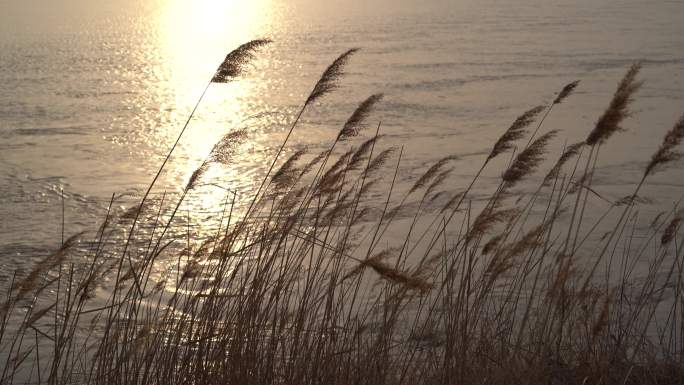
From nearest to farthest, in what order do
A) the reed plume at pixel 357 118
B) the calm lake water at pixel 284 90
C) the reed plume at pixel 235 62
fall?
the reed plume at pixel 235 62 < the reed plume at pixel 357 118 < the calm lake water at pixel 284 90

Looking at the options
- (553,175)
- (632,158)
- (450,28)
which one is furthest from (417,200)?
(450,28)

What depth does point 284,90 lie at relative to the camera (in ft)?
35.8

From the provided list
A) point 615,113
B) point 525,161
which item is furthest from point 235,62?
point 615,113

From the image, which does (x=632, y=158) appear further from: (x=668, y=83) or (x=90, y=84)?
(x=90, y=84)

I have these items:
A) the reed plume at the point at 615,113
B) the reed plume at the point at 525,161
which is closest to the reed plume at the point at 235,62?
the reed plume at the point at 525,161

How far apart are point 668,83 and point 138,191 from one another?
604cm

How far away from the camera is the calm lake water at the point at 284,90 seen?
6961mm

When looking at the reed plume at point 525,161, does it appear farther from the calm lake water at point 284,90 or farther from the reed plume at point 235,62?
the calm lake water at point 284,90

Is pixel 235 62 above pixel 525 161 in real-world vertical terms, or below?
above

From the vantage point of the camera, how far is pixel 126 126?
9.07 meters

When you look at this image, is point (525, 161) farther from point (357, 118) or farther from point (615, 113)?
point (357, 118)

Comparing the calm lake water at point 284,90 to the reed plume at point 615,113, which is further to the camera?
the calm lake water at point 284,90

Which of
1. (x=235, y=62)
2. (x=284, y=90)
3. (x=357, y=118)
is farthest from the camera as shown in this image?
(x=284, y=90)

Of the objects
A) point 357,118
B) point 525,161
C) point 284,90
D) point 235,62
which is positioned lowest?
point 284,90
